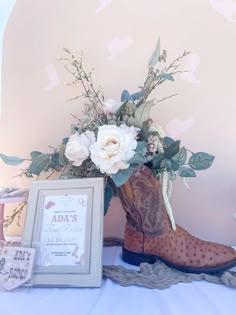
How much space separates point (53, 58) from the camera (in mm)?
986

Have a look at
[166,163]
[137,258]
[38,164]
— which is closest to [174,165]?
[166,163]

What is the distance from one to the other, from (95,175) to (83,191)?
71mm

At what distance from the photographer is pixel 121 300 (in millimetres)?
527

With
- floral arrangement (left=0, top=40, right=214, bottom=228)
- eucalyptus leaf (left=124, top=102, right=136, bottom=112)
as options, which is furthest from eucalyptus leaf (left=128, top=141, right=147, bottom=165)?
eucalyptus leaf (left=124, top=102, right=136, bottom=112)

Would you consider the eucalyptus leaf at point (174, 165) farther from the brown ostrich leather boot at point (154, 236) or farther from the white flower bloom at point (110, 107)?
the white flower bloom at point (110, 107)

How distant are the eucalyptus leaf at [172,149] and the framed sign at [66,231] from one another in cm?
17

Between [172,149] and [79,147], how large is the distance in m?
0.22

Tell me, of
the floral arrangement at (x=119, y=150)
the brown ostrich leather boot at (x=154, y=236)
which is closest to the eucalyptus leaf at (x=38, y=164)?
the floral arrangement at (x=119, y=150)

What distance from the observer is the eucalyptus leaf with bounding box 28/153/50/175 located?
2.47 ft

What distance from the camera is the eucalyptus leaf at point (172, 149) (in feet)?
2.23

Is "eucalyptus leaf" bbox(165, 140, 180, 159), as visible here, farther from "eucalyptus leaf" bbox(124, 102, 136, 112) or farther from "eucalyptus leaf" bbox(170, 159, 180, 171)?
"eucalyptus leaf" bbox(124, 102, 136, 112)

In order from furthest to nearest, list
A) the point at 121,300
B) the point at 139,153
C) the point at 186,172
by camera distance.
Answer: the point at 186,172 < the point at 139,153 < the point at 121,300

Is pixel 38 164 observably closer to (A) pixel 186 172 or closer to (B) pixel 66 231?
(B) pixel 66 231

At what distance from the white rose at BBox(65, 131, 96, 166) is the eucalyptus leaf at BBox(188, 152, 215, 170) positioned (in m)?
0.26
